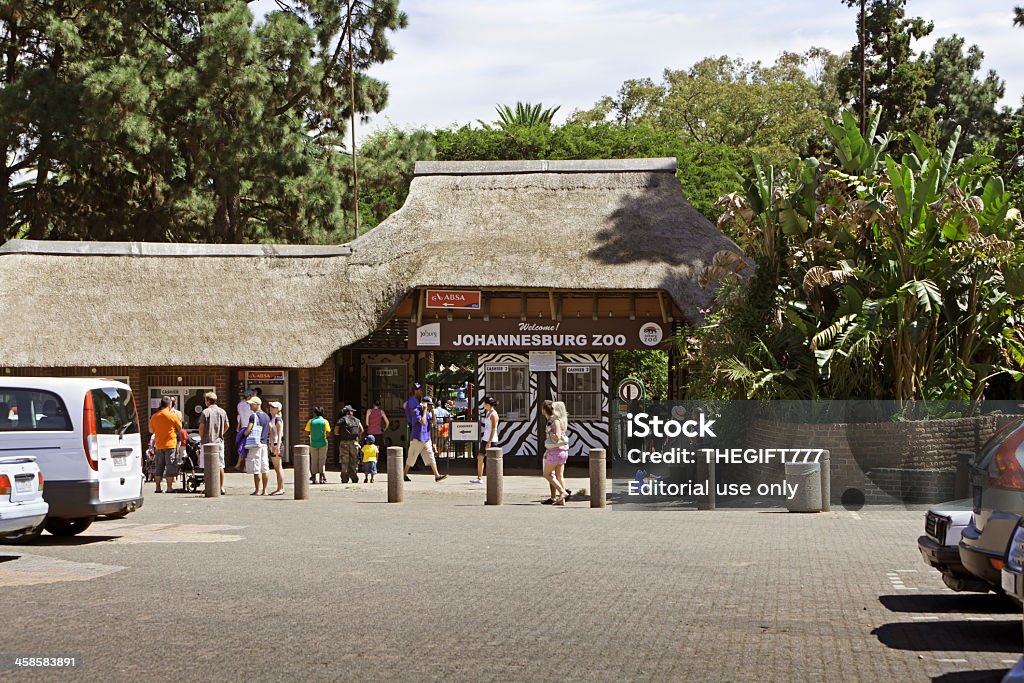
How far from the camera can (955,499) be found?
63.4ft

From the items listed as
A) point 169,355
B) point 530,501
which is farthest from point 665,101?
point 530,501

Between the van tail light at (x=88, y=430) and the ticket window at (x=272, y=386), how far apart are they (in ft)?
41.6

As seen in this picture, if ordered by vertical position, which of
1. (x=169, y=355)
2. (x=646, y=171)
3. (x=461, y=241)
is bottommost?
(x=169, y=355)

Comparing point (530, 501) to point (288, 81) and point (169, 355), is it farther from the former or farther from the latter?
point (288, 81)

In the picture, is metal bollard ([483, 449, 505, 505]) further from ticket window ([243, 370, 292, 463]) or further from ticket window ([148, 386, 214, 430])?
ticket window ([148, 386, 214, 430])

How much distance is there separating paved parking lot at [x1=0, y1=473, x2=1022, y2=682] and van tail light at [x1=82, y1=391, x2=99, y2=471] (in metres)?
1.11

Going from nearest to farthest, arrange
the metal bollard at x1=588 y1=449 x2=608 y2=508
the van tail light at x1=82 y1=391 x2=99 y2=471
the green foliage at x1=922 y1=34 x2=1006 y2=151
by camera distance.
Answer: the van tail light at x1=82 y1=391 x2=99 y2=471
the metal bollard at x1=588 y1=449 x2=608 y2=508
the green foliage at x1=922 y1=34 x2=1006 y2=151

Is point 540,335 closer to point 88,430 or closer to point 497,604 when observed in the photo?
point 88,430

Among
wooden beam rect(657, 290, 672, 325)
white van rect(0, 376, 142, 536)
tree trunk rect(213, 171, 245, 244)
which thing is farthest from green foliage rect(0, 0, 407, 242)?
white van rect(0, 376, 142, 536)

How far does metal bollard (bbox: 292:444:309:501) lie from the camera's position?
69.1 feet

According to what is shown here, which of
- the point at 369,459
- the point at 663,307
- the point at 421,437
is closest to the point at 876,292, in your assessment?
the point at 663,307

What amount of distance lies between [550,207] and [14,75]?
1971cm

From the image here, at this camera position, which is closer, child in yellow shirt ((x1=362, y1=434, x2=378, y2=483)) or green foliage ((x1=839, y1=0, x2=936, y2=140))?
child in yellow shirt ((x1=362, y1=434, x2=378, y2=483))

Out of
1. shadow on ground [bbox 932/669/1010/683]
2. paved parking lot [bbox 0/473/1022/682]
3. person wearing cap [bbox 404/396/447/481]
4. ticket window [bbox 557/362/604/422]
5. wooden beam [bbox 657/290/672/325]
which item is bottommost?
shadow on ground [bbox 932/669/1010/683]
